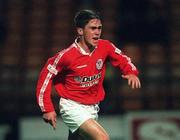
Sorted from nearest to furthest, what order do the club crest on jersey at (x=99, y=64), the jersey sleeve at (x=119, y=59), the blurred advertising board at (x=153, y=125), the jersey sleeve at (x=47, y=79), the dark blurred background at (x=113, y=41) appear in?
the jersey sleeve at (x=47, y=79), the club crest on jersey at (x=99, y=64), the jersey sleeve at (x=119, y=59), the blurred advertising board at (x=153, y=125), the dark blurred background at (x=113, y=41)

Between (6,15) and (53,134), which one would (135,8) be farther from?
(53,134)

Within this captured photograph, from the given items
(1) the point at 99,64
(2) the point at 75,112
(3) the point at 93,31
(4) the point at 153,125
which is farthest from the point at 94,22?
(4) the point at 153,125

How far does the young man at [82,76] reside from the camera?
4.48 m

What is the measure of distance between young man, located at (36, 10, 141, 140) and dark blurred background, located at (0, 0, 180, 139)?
257cm

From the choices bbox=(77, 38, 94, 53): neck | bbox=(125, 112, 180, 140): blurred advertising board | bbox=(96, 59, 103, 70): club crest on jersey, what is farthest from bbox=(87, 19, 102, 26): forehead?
bbox=(125, 112, 180, 140): blurred advertising board

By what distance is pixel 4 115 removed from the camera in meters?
7.39

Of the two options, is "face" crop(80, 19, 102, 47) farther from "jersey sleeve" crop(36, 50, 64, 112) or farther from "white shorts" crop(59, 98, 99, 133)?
"white shorts" crop(59, 98, 99, 133)

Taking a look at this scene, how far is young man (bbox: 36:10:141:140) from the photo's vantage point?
14.7ft

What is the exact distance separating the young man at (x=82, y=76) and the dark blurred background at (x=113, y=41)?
257 cm

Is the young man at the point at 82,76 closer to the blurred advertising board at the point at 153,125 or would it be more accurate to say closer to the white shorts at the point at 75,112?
the white shorts at the point at 75,112

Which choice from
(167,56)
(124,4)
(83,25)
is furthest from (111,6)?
(83,25)

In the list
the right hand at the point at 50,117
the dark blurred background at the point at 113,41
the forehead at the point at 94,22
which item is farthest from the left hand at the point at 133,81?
the dark blurred background at the point at 113,41

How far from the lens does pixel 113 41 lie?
8.74m

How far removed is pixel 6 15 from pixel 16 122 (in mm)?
2765
